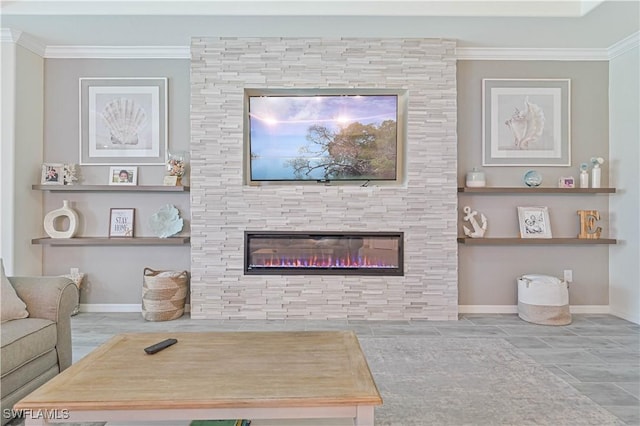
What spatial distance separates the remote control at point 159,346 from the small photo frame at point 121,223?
2.55 m

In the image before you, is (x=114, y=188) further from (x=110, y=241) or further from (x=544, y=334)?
A: (x=544, y=334)

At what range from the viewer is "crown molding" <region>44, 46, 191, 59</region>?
408cm

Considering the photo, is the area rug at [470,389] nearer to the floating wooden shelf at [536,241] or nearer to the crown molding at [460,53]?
the floating wooden shelf at [536,241]

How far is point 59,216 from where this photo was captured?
13.4 ft

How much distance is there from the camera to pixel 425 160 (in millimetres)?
3941

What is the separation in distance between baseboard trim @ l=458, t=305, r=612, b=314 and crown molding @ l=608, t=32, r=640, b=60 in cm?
256

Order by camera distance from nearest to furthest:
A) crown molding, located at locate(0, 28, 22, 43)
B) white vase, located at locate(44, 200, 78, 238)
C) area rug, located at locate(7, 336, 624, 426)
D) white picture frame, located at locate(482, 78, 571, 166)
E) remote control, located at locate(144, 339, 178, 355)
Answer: remote control, located at locate(144, 339, 178, 355)
area rug, located at locate(7, 336, 624, 426)
crown molding, located at locate(0, 28, 22, 43)
white vase, located at locate(44, 200, 78, 238)
white picture frame, located at locate(482, 78, 571, 166)

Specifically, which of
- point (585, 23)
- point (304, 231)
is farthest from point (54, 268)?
point (585, 23)

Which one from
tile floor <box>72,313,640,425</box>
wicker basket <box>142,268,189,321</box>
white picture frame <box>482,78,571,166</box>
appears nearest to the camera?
tile floor <box>72,313,640,425</box>

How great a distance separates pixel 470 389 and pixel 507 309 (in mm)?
2111

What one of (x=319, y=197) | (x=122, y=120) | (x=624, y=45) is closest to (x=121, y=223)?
(x=122, y=120)

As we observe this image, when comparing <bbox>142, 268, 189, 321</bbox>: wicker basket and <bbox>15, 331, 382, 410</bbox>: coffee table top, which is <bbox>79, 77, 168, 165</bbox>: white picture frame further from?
<bbox>15, 331, 382, 410</bbox>: coffee table top

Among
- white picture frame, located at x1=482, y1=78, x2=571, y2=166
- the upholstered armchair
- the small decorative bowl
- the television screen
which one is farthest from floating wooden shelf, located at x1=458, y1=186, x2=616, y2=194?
the upholstered armchair

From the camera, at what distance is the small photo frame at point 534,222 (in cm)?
406
